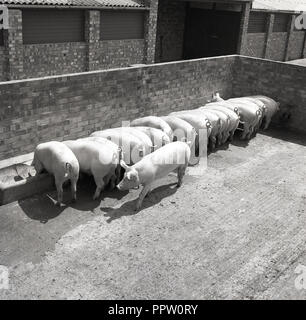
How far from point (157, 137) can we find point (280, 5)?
17.9 meters

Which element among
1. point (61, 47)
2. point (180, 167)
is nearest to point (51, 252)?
point (180, 167)

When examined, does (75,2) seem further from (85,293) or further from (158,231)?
(85,293)

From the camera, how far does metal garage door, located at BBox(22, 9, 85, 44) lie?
13.5 metres

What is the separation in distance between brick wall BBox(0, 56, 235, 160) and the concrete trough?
25.0 inches

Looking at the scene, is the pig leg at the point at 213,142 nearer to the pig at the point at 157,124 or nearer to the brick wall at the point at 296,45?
the pig at the point at 157,124

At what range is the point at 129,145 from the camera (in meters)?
8.95

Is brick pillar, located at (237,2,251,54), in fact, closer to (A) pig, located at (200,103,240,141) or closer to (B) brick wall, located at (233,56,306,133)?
(B) brick wall, located at (233,56,306,133)

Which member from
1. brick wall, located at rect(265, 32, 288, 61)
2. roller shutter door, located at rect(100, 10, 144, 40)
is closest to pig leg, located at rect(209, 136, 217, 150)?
roller shutter door, located at rect(100, 10, 144, 40)

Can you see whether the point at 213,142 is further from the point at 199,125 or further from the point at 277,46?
A: the point at 277,46

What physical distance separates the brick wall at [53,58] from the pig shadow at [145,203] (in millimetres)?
7054

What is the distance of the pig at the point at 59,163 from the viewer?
777cm

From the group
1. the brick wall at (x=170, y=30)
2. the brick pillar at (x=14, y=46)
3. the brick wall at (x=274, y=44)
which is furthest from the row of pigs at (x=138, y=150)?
the brick wall at (x=274, y=44)

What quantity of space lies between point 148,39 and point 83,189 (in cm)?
1061

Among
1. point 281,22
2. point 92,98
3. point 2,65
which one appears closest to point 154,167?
point 92,98
